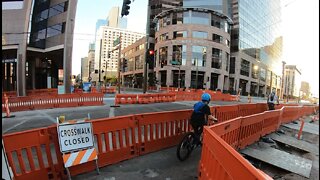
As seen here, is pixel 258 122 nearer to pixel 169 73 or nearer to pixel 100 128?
pixel 100 128

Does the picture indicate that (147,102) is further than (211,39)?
No

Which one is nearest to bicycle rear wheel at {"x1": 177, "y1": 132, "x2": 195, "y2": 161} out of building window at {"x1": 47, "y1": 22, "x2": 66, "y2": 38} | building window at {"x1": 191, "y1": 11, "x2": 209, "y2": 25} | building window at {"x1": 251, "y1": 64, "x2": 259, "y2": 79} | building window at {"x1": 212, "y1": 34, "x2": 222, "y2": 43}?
building window at {"x1": 47, "y1": 22, "x2": 66, "y2": 38}

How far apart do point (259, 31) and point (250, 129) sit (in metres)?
85.0

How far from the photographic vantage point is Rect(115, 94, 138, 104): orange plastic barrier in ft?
62.1

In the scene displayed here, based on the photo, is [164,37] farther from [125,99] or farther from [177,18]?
[125,99]

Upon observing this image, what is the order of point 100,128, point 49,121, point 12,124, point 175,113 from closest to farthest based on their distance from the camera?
point 100,128, point 175,113, point 12,124, point 49,121

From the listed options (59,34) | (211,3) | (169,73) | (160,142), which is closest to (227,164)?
(160,142)

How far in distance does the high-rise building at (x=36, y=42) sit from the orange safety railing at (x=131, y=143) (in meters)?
2.65

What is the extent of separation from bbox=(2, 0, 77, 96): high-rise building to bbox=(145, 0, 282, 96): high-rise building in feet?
127

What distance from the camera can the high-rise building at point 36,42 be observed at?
809cm

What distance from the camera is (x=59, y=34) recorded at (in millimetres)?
8719

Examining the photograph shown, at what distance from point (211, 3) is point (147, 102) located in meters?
51.0

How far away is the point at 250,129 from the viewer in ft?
26.4

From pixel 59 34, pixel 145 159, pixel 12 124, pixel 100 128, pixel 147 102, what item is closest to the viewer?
pixel 100 128
